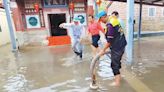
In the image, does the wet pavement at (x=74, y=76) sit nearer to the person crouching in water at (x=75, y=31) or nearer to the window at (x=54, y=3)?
the person crouching in water at (x=75, y=31)

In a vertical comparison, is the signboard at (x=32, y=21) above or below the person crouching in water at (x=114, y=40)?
above

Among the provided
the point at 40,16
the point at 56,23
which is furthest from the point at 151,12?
the point at 40,16

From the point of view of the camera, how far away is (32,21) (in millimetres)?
13484

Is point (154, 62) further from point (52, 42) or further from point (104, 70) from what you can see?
point (52, 42)

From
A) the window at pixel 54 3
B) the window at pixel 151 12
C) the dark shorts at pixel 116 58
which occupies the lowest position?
the dark shorts at pixel 116 58

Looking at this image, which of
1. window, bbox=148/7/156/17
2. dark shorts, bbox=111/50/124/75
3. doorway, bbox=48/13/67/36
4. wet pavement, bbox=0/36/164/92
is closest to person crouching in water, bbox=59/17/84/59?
wet pavement, bbox=0/36/164/92

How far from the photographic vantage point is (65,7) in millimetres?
13641

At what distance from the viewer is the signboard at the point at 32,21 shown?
44.0 ft

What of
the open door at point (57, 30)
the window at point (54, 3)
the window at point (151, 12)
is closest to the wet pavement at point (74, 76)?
the open door at point (57, 30)

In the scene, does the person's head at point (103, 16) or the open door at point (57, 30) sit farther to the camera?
the open door at point (57, 30)

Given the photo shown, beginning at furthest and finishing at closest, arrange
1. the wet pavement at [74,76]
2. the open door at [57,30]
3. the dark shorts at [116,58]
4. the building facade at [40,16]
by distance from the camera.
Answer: the open door at [57,30], the building facade at [40,16], the wet pavement at [74,76], the dark shorts at [116,58]

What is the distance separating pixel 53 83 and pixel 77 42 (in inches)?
108

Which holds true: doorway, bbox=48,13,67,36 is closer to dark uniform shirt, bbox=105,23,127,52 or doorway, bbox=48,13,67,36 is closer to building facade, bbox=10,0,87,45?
building facade, bbox=10,0,87,45

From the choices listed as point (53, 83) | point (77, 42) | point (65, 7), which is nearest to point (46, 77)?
point (53, 83)
